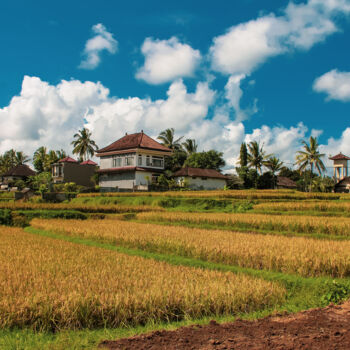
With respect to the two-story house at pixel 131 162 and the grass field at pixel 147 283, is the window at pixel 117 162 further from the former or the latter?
the grass field at pixel 147 283

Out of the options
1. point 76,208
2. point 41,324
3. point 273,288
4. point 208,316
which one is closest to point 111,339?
point 41,324

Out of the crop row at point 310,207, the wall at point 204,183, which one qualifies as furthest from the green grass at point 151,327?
the wall at point 204,183

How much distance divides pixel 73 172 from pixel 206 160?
1817cm

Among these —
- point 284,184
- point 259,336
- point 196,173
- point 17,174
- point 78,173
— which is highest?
point 17,174

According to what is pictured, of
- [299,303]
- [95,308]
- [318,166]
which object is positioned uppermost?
[318,166]

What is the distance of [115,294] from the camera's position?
5590 millimetres

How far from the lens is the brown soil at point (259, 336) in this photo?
13.4ft

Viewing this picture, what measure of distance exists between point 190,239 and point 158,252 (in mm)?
1100

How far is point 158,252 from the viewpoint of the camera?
35.9 feet

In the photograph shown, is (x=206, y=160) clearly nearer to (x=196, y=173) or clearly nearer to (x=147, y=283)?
(x=196, y=173)

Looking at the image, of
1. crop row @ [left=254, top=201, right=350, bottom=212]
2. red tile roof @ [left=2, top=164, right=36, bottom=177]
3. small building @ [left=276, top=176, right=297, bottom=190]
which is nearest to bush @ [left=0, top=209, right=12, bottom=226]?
crop row @ [left=254, top=201, right=350, bottom=212]

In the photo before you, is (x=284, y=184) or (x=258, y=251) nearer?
(x=258, y=251)

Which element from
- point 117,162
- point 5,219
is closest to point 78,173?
point 117,162

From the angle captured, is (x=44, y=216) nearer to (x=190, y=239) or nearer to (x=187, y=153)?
(x=190, y=239)
